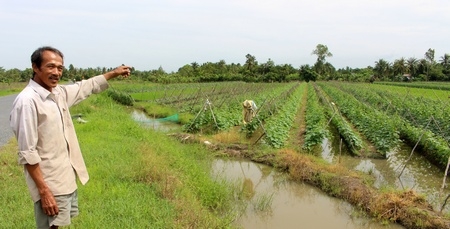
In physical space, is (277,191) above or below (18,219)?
below

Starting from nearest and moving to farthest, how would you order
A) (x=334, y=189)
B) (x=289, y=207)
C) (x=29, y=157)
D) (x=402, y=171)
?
1. (x=29, y=157)
2. (x=289, y=207)
3. (x=334, y=189)
4. (x=402, y=171)

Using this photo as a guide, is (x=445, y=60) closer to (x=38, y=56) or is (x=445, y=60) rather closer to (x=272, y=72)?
(x=272, y=72)

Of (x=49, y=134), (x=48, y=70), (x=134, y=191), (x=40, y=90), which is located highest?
(x=48, y=70)

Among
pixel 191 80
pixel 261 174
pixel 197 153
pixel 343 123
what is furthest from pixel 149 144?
pixel 191 80

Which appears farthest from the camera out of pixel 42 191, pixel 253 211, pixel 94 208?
pixel 253 211

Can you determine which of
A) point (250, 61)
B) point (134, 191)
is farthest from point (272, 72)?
point (134, 191)

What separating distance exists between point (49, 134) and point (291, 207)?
5.17 m

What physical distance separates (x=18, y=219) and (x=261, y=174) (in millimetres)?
5683

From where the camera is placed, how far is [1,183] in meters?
5.22

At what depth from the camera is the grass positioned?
4.17m

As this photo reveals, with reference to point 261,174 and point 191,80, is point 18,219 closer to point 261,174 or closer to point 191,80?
point 261,174

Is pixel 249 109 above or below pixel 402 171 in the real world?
above

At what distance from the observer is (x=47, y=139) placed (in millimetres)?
2521

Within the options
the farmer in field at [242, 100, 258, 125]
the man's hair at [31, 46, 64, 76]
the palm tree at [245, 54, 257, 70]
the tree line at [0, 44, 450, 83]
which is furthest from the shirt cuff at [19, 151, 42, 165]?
the palm tree at [245, 54, 257, 70]
